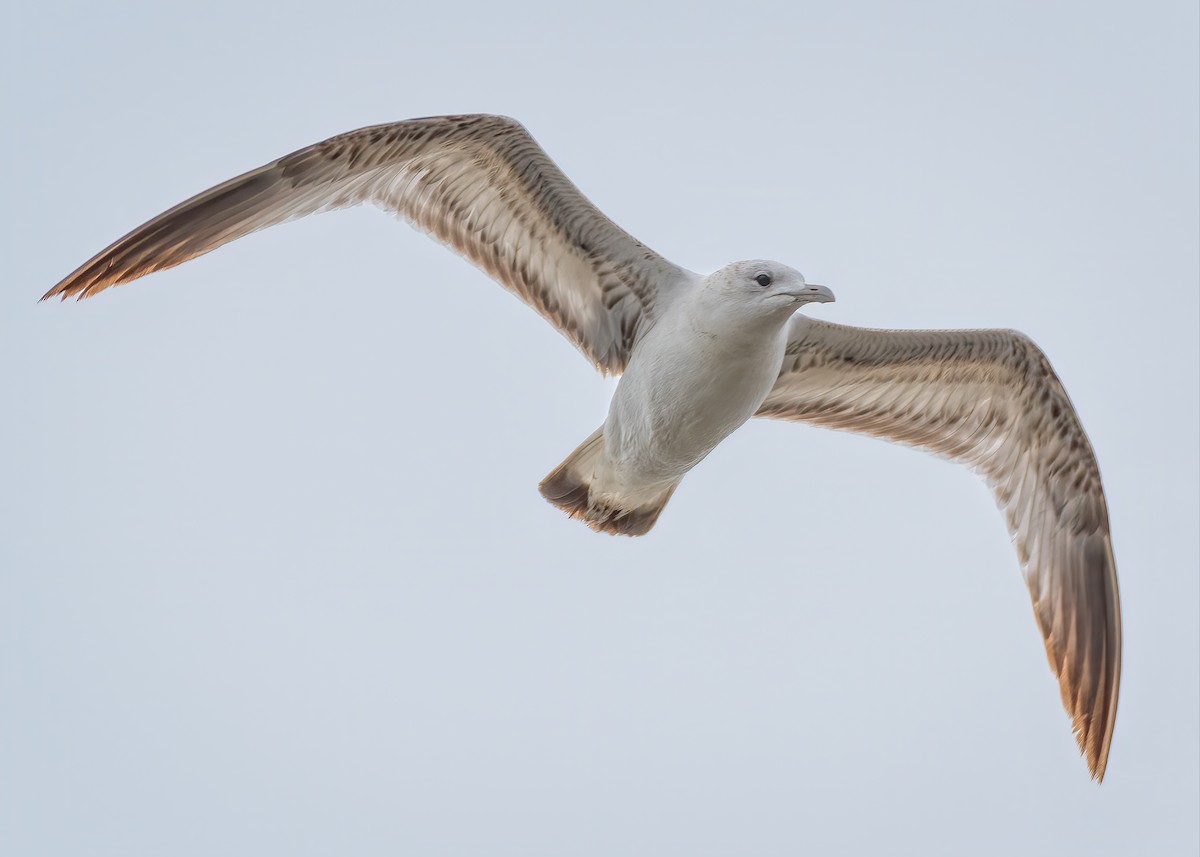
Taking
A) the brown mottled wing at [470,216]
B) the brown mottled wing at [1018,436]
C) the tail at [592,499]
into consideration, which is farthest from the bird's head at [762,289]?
the tail at [592,499]

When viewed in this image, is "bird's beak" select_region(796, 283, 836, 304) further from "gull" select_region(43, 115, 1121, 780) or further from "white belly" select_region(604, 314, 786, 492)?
"white belly" select_region(604, 314, 786, 492)

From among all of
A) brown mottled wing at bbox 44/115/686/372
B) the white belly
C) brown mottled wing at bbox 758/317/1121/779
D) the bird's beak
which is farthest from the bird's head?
brown mottled wing at bbox 758/317/1121/779

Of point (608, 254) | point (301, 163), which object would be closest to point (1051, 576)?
point (608, 254)

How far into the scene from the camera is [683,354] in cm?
911

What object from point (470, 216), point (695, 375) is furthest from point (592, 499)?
point (470, 216)

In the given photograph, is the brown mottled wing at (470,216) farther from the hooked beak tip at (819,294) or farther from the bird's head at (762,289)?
the hooked beak tip at (819,294)

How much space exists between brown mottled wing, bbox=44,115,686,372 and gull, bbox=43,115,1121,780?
1 centimetres

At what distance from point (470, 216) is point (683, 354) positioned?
5.42ft

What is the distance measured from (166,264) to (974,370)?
5.06m

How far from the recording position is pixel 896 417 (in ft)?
35.2

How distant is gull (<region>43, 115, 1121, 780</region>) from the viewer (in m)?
9.12

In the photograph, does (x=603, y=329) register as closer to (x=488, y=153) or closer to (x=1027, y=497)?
(x=488, y=153)

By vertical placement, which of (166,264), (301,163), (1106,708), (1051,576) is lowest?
(1106,708)

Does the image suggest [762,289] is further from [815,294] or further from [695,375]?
[695,375]
